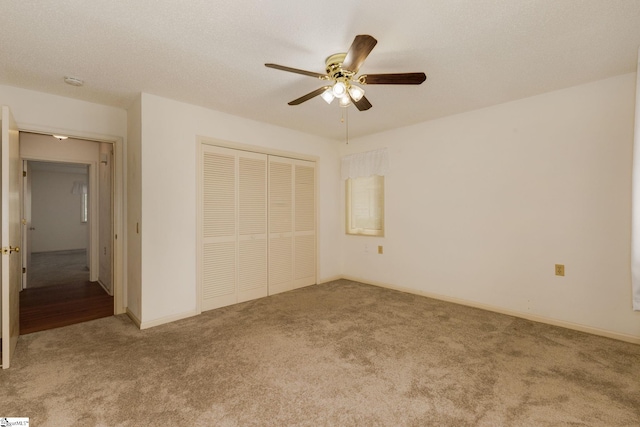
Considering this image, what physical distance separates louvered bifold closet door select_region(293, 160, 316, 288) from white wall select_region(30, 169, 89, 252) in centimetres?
750

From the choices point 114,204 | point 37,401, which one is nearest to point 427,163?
point 114,204

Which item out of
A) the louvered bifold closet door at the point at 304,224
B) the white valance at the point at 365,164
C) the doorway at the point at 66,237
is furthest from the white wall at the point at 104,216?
the white valance at the point at 365,164

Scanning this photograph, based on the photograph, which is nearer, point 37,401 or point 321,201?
point 37,401

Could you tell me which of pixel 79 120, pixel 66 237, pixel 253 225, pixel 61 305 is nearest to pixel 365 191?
pixel 253 225

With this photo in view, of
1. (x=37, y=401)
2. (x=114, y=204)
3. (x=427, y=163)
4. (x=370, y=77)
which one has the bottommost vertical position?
(x=37, y=401)

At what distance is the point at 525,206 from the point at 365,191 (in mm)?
2213

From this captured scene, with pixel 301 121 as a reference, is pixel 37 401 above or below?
below

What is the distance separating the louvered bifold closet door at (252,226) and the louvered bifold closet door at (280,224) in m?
0.12

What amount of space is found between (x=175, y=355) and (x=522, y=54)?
3646 millimetres

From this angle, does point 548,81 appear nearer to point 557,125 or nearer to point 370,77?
point 557,125

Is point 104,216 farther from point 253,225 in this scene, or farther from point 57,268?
point 253,225

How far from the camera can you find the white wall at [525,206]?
2680 millimetres

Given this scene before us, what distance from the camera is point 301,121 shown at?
392cm

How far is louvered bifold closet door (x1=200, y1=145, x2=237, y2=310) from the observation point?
3.45m
